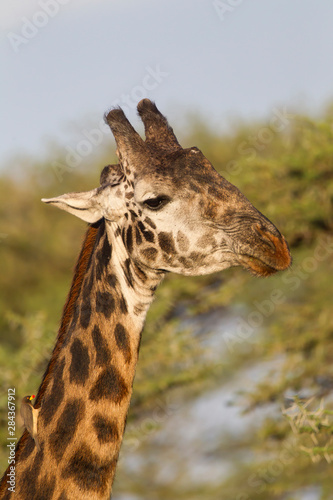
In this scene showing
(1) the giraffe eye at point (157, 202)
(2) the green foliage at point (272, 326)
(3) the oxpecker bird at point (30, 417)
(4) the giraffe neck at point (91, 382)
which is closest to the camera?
(4) the giraffe neck at point (91, 382)

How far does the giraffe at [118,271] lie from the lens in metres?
5.23

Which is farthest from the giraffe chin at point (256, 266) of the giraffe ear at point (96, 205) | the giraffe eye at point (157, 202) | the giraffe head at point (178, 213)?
the giraffe ear at point (96, 205)

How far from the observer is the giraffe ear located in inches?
221

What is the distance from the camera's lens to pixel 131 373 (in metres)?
5.46

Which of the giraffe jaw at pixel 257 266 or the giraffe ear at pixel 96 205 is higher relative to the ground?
the giraffe ear at pixel 96 205

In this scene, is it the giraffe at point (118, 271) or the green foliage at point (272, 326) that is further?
the green foliage at point (272, 326)

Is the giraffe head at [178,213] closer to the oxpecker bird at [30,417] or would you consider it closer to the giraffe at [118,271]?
the giraffe at [118,271]

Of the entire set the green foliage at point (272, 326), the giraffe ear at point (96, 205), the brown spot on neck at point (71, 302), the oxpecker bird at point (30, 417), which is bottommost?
the oxpecker bird at point (30, 417)

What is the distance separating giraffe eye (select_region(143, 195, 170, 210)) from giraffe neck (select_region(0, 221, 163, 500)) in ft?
A: 1.16

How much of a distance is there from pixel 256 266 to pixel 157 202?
0.85 m

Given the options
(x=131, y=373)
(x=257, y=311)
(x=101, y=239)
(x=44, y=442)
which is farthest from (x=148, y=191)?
(x=257, y=311)

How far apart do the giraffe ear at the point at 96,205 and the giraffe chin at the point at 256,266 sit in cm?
98

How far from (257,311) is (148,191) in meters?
Answer: 10.2

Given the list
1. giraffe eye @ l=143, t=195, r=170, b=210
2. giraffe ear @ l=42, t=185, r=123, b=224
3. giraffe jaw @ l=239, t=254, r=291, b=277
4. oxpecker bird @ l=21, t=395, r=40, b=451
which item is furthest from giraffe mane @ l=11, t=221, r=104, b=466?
giraffe jaw @ l=239, t=254, r=291, b=277
